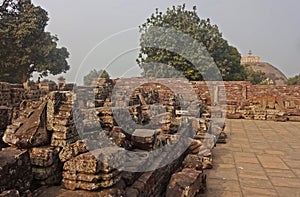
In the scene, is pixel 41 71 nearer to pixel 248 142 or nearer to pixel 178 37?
pixel 178 37

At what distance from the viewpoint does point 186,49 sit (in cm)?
2412

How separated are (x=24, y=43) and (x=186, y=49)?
1471 centimetres

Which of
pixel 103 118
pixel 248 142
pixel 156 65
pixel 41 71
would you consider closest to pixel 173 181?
pixel 103 118

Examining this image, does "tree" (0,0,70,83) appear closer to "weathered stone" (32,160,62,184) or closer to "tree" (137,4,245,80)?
"tree" (137,4,245,80)

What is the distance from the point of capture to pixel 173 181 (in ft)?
12.2

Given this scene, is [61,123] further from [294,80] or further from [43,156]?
[294,80]

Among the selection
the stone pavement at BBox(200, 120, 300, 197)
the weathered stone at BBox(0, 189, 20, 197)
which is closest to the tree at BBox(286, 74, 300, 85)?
A: the stone pavement at BBox(200, 120, 300, 197)

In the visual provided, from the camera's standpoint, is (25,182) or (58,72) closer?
(25,182)

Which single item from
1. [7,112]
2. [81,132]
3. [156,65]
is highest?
[156,65]

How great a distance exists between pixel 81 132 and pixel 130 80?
1598cm

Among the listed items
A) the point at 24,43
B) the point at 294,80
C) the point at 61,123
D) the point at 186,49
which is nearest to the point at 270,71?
the point at 294,80

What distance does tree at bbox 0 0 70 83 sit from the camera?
25578mm

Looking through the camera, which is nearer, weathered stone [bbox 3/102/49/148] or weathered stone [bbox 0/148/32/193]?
weathered stone [bbox 0/148/32/193]

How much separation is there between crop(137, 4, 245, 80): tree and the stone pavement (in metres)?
14.8
